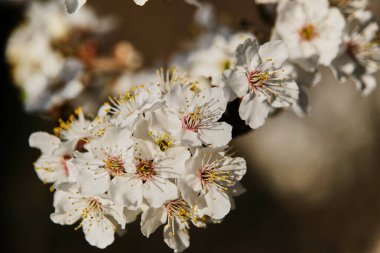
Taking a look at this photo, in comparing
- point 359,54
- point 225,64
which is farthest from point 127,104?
point 359,54

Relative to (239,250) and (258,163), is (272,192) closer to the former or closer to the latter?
(258,163)

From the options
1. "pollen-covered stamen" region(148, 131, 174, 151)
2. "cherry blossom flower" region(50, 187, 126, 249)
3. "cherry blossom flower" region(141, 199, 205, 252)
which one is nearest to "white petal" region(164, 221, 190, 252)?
"cherry blossom flower" region(141, 199, 205, 252)

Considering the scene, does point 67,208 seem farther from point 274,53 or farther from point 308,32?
point 308,32

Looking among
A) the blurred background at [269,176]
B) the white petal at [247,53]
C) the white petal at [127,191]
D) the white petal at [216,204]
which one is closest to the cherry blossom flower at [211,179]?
the white petal at [216,204]

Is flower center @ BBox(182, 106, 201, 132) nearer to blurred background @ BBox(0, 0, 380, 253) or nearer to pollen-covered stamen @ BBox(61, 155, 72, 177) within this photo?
pollen-covered stamen @ BBox(61, 155, 72, 177)

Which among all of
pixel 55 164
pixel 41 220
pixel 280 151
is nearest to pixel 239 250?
pixel 280 151

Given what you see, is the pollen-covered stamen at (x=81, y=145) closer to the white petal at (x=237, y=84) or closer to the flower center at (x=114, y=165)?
the flower center at (x=114, y=165)
